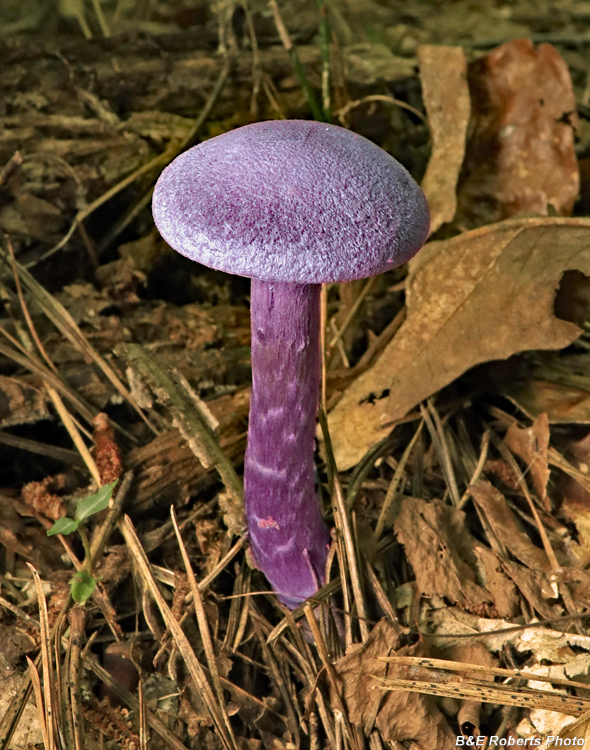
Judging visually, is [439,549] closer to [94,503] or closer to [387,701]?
[387,701]

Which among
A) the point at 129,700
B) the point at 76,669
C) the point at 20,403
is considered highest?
the point at 20,403

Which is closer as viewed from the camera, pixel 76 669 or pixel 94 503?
pixel 76 669

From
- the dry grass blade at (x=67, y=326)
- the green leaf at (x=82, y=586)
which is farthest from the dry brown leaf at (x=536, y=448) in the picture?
the green leaf at (x=82, y=586)

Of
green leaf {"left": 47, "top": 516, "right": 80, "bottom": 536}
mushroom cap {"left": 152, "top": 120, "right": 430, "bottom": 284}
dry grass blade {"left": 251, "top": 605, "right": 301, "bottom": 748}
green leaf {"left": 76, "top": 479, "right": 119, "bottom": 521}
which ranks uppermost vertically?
mushroom cap {"left": 152, "top": 120, "right": 430, "bottom": 284}

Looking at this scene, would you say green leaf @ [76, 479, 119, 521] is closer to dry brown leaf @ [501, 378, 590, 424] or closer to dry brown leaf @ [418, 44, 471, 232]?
dry brown leaf @ [501, 378, 590, 424]

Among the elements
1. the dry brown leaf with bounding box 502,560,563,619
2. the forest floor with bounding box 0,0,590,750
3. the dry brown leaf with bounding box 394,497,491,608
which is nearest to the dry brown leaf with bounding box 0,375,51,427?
the forest floor with bounding box 0,0,590,750

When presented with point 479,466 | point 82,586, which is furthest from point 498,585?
point 82,586

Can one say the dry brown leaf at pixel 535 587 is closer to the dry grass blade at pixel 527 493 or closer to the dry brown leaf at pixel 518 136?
the dry grass blade at pixel 527 493
